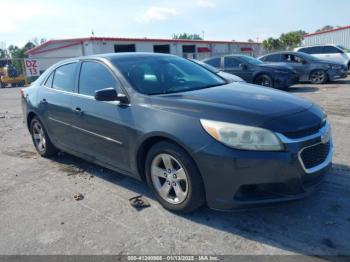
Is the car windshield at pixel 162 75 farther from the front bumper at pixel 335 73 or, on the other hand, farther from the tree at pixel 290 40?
the tree at pixel 290 40

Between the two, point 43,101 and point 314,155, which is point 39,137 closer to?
point 43,101

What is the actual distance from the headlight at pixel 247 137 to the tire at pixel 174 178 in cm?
42

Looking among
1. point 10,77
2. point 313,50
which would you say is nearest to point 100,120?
point 313,50

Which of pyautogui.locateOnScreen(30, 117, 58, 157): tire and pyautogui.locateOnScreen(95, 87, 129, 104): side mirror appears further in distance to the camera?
pyautogui.locateOnScreen(30, 117, 58, 157): tire

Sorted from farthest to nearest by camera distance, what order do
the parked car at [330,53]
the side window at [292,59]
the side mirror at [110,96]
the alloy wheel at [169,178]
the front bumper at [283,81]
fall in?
the parked car at [330,53] < the side window at [292,59] < the front bumper at [283,81] < the side mirror at [110,96] < the alloy wheel at [169,178]

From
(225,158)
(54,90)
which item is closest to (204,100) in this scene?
(225,158)

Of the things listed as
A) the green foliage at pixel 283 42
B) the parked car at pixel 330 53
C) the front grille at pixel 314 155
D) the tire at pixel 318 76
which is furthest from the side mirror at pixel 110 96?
the green foliage at pixel 283 42

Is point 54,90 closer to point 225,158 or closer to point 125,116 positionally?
point 125,116

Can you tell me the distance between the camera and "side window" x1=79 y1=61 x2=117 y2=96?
14.3 ft

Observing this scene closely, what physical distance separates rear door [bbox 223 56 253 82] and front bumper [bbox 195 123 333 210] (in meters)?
10.4

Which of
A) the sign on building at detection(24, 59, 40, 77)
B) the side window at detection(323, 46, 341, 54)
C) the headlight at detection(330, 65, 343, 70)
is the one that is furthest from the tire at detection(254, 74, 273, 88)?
the sign on building at detection(24, 59, 40, 77)

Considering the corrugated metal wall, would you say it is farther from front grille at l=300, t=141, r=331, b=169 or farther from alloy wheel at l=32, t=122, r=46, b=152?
front grille at l=300, t=141, r=331, b=169

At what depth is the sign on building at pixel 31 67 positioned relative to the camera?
2225 cm

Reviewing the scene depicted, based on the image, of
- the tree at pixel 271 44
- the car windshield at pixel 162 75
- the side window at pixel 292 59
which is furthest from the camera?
the tree at pixel 271 44
